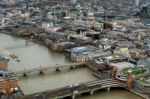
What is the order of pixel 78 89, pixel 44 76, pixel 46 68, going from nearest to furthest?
pixel 78 89 → pixel 44 76 → pixel 46 68

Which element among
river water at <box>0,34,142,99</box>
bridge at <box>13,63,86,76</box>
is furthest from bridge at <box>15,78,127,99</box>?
bridge at <box>13,63,86,76</box>

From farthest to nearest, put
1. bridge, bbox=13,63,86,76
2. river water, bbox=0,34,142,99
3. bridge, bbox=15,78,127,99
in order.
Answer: bridge, bbox=13,63,86,76, river water, bbox=0,34,142,99, bridge, bbox=15,78,127,99

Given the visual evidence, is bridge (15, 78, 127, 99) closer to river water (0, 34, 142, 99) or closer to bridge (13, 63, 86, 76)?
river water (0, 34, 142, 99)

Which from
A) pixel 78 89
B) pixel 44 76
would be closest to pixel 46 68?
pixel 44 76

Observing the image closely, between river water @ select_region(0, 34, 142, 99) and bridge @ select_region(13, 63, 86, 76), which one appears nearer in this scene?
river water @ select_region(0, 34, 142, 99)

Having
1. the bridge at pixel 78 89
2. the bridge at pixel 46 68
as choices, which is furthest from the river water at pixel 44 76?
the bridge at pixel 46 68

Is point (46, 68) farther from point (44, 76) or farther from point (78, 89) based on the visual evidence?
point (78, 89)

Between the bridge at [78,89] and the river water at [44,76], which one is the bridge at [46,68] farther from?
the bridge at [78,89]
